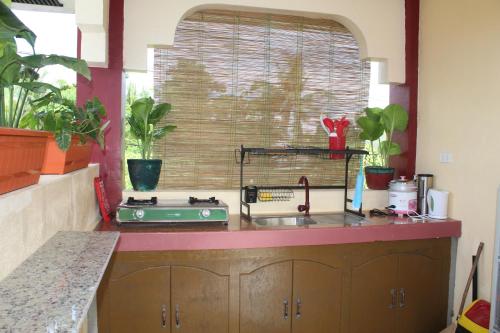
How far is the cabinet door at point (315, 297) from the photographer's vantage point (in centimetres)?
222

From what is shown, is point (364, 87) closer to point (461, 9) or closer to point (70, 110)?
point (461, 9)

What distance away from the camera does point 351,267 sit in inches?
90.4

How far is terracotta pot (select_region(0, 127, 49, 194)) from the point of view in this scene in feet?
3.11

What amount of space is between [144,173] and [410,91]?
212 centimetres

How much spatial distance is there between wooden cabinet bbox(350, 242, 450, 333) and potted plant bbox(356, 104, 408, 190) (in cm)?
62

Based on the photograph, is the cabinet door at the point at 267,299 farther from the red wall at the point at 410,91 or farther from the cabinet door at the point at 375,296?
the red wall at the point at 410,91

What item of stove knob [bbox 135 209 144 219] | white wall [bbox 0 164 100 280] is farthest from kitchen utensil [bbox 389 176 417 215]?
white wall [bbox 0 164 100 280]

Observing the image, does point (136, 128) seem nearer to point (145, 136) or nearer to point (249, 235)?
point (145, 136)

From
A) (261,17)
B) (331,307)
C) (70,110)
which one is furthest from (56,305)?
(261,17)

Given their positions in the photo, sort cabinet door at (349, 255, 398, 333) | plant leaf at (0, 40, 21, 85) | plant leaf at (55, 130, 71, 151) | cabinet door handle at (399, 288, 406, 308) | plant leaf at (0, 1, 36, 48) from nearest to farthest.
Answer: plant leaf at (0, 1, 36, 48) < plant leaf at (0, 40, 21, 85) < plant leaf at (55, 130, 71, 151) < cabinet door at (349, 255, 398, 333) < cabinet door handle at (399, 288, 406, 308)

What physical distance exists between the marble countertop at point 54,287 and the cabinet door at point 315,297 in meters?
1.29

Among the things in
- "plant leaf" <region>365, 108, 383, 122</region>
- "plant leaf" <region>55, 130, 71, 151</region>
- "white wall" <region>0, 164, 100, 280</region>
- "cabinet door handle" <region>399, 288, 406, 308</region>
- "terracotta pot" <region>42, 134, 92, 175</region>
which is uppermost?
"plant leaf" <region>365, 108, 383, 122</region>

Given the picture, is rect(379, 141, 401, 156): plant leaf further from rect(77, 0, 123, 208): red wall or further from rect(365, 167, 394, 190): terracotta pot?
rect(77, 0, 123, 208): red wall

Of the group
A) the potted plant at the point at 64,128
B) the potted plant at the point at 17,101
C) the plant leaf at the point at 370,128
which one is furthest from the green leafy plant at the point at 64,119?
the plant leaf at the point at 370,128
